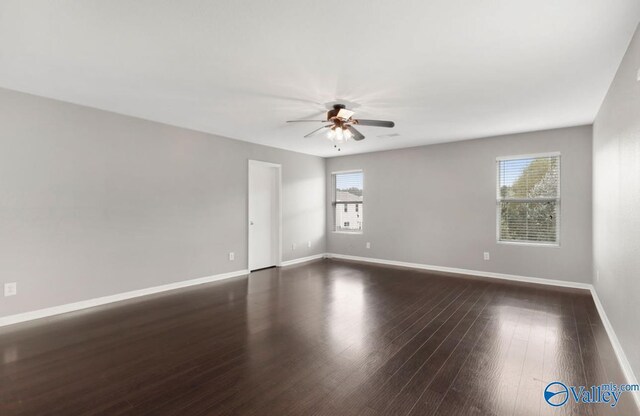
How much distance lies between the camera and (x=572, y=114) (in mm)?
4047

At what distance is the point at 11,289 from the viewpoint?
324cm

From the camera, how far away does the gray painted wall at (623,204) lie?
6.77 ft

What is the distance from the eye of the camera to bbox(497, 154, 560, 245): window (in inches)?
190

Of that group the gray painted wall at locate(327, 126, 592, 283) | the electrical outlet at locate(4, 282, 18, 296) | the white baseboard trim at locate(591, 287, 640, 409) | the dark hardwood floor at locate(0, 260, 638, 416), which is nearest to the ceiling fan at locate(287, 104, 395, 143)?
the dark hardwood floor at locate(0, 260, 638, 416)

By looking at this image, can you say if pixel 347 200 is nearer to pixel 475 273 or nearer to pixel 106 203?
pixel 475 273

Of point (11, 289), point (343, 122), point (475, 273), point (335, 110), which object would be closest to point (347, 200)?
point (475, 273)

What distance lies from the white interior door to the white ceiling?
7.01 ft

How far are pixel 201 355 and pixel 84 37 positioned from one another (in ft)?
8.72

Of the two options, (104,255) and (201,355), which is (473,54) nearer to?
(201,355)

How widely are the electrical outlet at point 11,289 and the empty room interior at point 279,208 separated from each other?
1 cm

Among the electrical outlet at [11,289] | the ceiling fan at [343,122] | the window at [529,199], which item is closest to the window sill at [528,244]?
the window at [529,199]

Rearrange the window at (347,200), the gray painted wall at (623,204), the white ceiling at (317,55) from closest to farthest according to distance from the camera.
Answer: the white ceiling at (317,55) < the gray painted wall at (623,204) < the window at (347,200)

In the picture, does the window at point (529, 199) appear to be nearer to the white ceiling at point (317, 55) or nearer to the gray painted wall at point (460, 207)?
the gray painted wall at point (460, 207)

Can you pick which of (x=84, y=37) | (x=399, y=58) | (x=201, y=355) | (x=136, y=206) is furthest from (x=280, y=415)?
(x=136, y=206)
